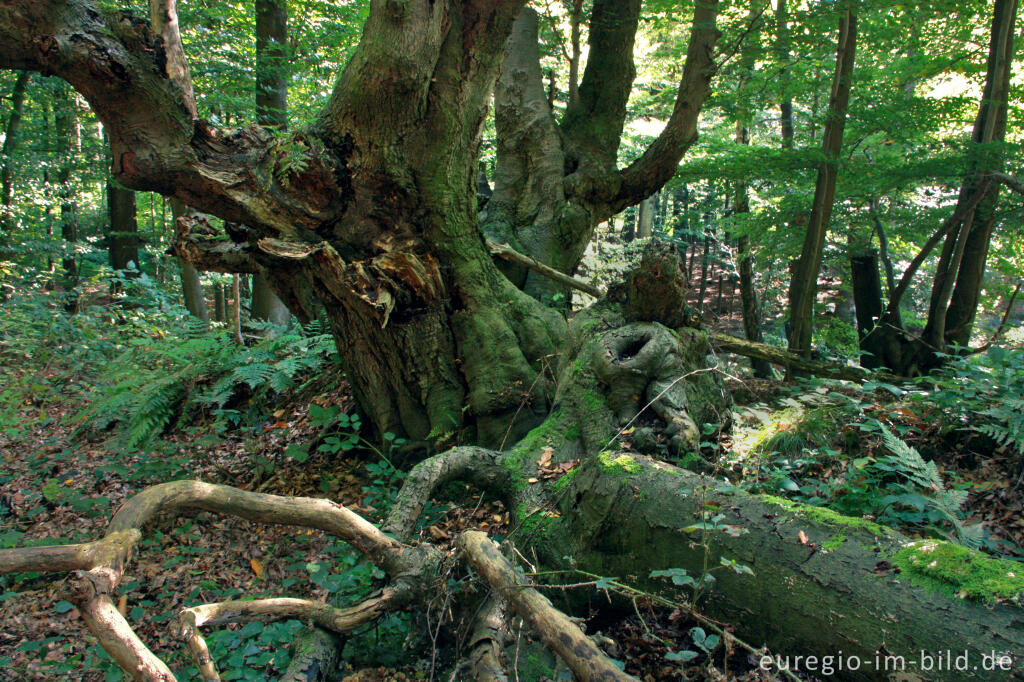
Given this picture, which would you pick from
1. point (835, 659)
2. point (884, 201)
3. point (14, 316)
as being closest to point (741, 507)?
point (835, 659)

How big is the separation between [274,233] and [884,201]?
34.5 ft

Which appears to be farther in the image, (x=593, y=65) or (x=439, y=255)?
(x=593, y=65)

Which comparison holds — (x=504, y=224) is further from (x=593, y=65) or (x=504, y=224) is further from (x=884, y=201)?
(x=884, y=201)

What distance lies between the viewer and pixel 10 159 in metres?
10.2

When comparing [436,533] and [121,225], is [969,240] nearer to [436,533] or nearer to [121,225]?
[436,533]

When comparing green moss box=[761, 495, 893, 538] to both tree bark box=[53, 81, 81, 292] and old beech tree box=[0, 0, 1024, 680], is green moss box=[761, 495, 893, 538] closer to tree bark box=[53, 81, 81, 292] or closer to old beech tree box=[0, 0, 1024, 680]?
old beech tree box=[0, 0, 1024, 680]

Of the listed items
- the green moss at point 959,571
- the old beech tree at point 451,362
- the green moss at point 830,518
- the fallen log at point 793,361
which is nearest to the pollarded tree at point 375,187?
the old beech tree at point 451,362

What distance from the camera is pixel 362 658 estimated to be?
2633 millimetres

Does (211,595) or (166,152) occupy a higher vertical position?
(166,152)

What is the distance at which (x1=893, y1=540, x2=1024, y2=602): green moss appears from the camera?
1864 millimetres

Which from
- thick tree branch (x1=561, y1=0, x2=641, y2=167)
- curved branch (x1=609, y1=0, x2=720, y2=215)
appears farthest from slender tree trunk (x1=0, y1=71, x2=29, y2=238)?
curved branch (x1=609, y1=0, x2=720, y2=215)

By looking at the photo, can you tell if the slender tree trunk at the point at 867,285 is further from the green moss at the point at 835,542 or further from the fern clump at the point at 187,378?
the fern clump at the point at 187,378

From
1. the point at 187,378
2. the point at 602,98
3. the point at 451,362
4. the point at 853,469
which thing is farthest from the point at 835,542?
the point at 602,98

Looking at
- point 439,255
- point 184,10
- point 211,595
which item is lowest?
point 211,595
